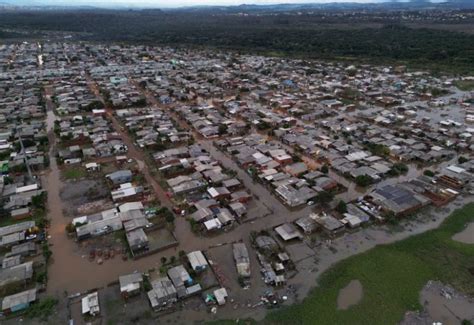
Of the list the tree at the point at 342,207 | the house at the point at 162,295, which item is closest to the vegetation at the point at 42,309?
the house at the point at 162,295

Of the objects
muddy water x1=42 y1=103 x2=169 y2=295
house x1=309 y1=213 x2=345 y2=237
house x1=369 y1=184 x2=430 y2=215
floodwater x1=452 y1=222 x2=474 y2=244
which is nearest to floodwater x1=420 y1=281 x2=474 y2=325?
floodwater x1=452 y1=222 x2=474 y2=244

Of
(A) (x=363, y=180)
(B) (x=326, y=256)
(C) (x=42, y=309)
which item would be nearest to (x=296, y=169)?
(A) (x=363, y=180)

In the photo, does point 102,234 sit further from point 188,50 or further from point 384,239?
point 188,50

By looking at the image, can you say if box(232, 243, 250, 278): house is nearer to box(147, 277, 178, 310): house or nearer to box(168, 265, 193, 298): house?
box(168, 265, 193, 298): house

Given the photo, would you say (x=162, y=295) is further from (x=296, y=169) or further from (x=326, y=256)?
(x=296, y=169)

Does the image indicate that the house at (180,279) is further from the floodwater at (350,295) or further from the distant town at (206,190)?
the floodwater at (350,295)

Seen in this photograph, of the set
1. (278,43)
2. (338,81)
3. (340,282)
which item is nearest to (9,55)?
(278,43)
